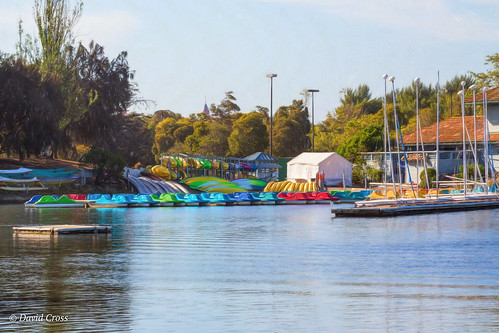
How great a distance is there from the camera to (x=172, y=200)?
75562 millimetres

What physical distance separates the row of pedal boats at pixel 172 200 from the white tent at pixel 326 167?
1371 centimetres

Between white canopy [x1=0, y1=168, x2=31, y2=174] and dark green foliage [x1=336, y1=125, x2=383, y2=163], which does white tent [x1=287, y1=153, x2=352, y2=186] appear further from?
white canopy [x1=0, y1=168, x2=31, y2=174]

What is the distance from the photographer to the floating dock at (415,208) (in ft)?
189

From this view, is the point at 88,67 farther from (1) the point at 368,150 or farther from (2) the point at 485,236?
(2) the point at 485,236

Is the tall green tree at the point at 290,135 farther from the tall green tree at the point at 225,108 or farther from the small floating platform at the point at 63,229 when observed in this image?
the small floating platform at the point at 63,229

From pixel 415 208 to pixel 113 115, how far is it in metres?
50.3

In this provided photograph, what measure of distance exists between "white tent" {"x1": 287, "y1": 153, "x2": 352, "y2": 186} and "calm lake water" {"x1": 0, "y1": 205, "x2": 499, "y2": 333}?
45.0 meters

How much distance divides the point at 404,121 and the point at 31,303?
11518 centimetres

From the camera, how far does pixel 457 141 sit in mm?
88125

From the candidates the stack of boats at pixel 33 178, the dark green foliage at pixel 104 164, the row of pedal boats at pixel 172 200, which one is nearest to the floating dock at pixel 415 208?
the row of pedal boats at pixel 172 200

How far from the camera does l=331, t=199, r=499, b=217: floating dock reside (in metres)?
57.5

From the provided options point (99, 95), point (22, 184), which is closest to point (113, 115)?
point (99, 95)

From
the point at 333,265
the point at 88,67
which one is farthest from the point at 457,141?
the point at 333,265

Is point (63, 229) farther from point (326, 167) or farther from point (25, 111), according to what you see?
point (326, 167)
